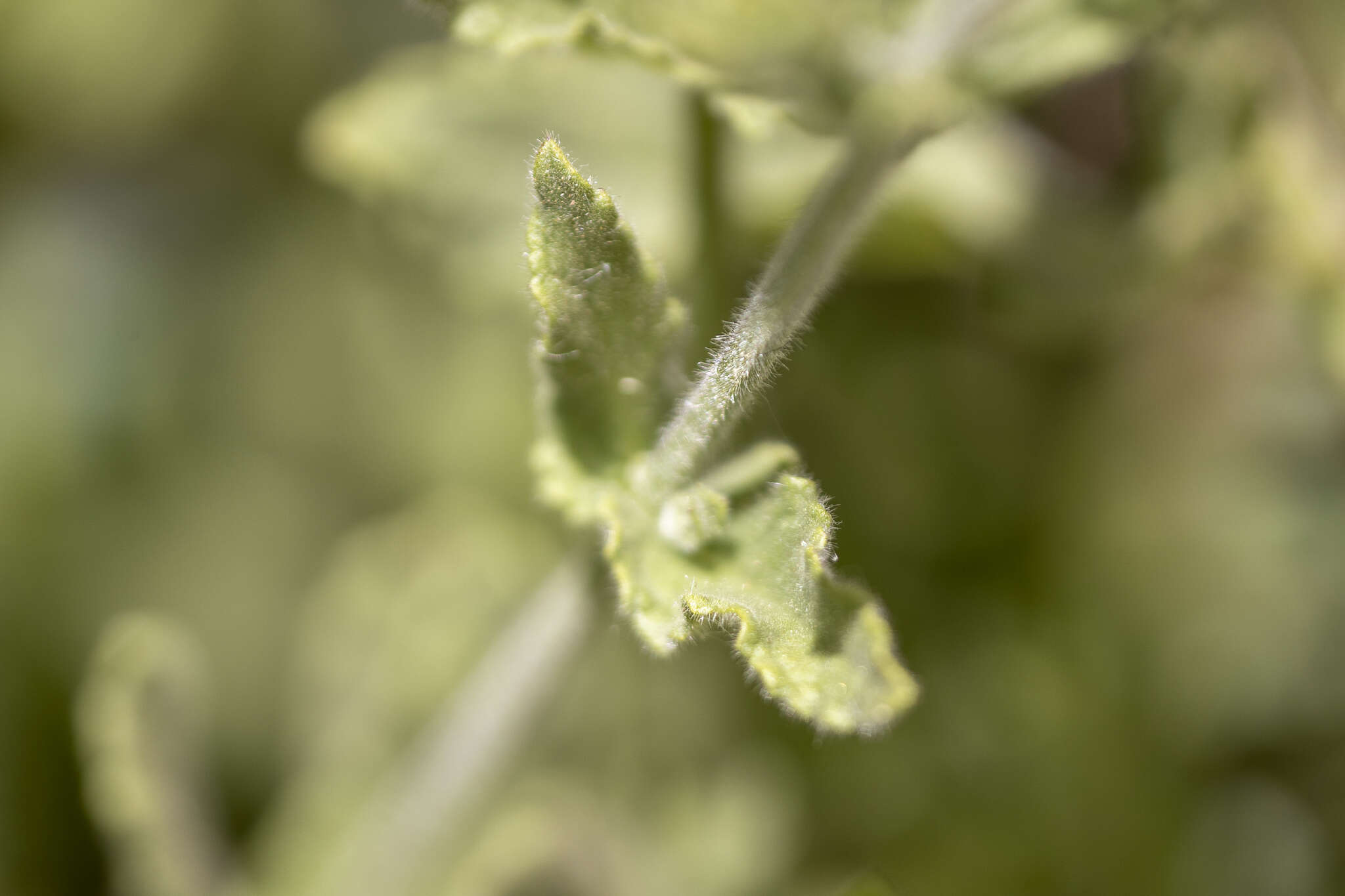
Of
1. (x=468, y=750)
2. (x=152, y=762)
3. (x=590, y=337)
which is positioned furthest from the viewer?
(x=152, y=762)

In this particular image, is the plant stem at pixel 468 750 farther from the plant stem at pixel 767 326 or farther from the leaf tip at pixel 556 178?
the leaf tip at pixel 556 178

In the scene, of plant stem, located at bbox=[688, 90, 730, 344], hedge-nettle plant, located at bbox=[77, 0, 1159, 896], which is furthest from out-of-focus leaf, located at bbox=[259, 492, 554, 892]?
plant stem, located at bbox=[688, 90, 730, 344]

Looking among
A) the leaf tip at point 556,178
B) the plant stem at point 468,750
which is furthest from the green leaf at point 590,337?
the plant stem at point 468,750

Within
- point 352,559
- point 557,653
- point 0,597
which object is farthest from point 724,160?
point 0,597

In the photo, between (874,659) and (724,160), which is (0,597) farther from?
(874,659)

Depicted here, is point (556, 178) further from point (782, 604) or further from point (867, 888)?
point (867, 888)

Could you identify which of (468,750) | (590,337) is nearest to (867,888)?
(468,750)

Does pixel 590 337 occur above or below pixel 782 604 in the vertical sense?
above
